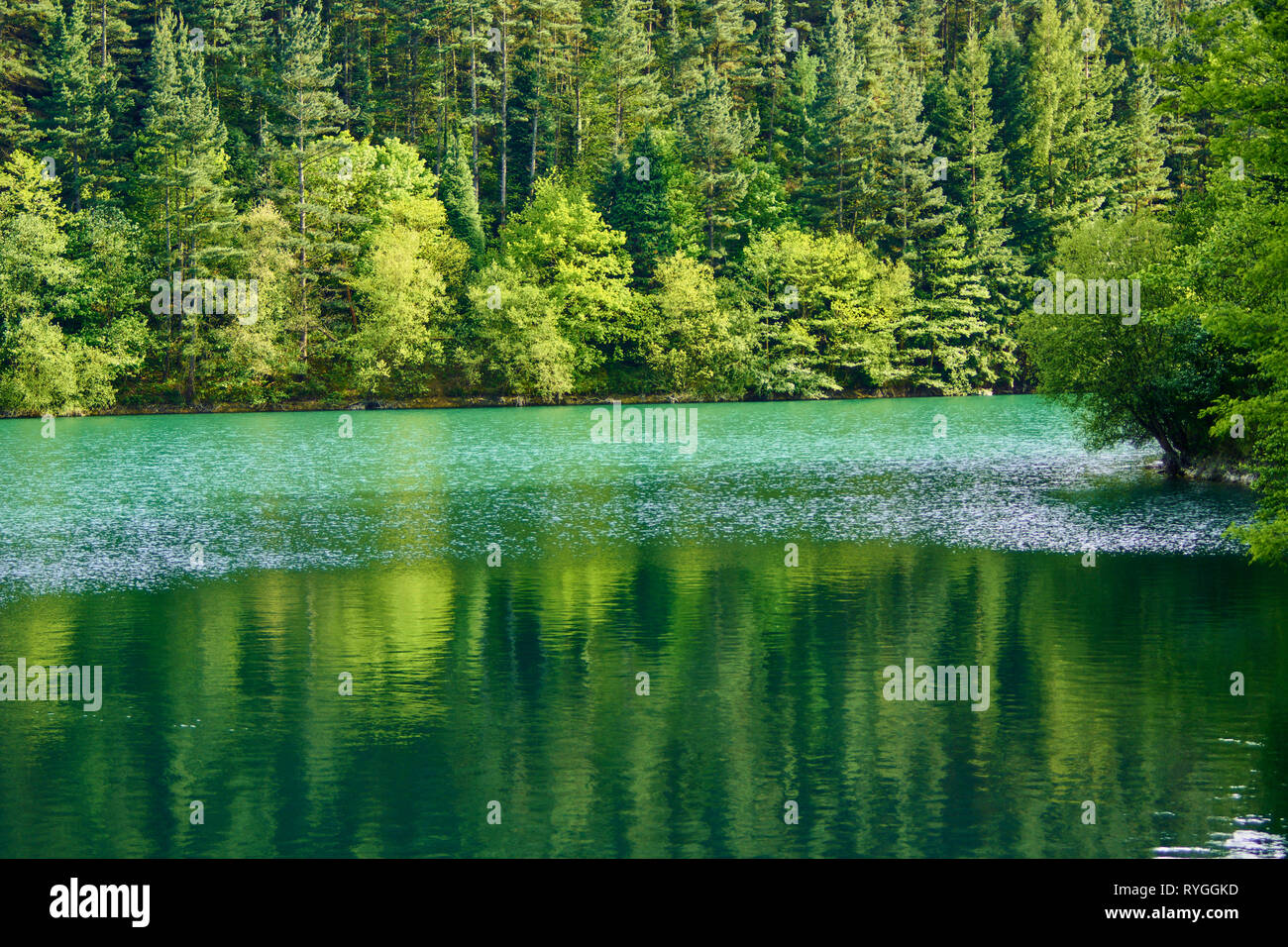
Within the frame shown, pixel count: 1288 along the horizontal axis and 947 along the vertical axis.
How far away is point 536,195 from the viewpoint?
106 meters

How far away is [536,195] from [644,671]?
8909cm

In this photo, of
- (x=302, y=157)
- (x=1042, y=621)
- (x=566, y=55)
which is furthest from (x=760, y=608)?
(x=566, y=55)

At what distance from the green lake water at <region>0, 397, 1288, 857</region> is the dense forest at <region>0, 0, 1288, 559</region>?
172ft

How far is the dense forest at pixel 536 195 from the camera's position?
93688 millimetres

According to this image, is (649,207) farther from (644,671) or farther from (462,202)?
(644,671)

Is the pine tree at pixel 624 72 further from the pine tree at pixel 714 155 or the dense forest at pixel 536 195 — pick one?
the pine tree at pixel 714 155

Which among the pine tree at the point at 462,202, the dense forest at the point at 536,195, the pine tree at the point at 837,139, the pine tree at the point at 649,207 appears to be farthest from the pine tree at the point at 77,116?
the pine tree at the point at 837,139

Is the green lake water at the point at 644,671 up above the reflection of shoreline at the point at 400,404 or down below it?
below

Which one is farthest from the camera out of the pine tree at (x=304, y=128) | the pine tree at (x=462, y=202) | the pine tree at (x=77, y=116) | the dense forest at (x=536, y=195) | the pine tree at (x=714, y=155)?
the pine tree at (x=714, y=155)

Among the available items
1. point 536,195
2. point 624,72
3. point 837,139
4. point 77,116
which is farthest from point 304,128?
point 837,139

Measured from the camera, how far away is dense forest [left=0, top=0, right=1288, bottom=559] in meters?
93.7

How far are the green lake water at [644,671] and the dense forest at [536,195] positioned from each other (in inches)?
2065
